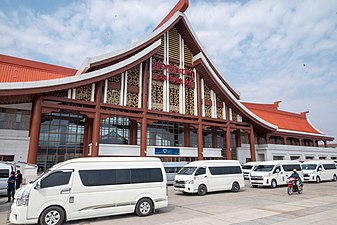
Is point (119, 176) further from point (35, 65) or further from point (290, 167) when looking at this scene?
point (35, 65)

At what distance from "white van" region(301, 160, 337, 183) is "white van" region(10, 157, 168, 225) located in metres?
18.5

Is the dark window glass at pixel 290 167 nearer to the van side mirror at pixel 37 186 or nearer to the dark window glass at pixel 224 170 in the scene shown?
the dark window glass at pixel 224 170

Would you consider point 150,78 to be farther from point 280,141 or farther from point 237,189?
point 280,141

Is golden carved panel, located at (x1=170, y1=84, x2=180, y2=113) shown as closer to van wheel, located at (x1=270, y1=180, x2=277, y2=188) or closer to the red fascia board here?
van wheel, located at (x1=270, y1=180, x2=277, y2=188)

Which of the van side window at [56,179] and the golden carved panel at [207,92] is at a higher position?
the golden carved panel at [207,92]

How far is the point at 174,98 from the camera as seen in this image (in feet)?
76.7

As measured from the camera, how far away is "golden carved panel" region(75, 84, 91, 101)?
18609mm

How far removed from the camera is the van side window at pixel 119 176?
8391 mm

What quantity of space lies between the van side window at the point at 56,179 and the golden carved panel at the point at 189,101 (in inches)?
655

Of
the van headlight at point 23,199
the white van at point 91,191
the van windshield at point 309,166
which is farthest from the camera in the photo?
the van windshield at point 309,166

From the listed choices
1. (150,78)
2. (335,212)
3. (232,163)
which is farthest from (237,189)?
(150,78)

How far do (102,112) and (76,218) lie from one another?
38.7 ft

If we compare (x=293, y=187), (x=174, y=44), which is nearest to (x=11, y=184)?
(x=293, y=187)

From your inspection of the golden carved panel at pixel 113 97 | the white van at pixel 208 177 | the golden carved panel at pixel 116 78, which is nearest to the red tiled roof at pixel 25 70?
the golden carved panel at pixel 116 78
